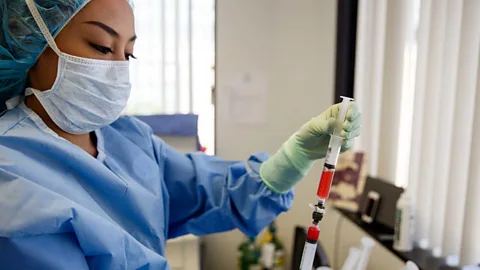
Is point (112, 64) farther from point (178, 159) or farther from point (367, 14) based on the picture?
point (367, 14)

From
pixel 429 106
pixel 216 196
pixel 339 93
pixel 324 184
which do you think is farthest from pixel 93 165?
pixel 339 93

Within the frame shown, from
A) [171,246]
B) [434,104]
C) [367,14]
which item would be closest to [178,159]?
[171,246]

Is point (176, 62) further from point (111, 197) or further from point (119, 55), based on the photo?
point (111, 197)

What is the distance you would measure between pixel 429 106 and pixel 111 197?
1076 mm

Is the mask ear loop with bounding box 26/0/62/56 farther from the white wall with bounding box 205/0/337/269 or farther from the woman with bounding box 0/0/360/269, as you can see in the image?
the white wall with bounding box 205/0/337/269

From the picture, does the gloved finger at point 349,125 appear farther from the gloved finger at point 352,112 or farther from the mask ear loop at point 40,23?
the mask ear loop at point 40,23

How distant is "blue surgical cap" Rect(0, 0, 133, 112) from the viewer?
2.60 feet

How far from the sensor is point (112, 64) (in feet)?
2.81

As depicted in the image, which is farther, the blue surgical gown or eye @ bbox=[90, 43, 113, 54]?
eye @ bbox=[90, 43, 113, 54]

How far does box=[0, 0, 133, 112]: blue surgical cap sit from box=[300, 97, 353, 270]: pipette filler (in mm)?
557

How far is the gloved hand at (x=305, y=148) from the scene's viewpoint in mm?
750

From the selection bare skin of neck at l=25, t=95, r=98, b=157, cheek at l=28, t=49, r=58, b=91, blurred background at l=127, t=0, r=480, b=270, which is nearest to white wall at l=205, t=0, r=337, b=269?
blurred background at l=127, t=0, r=480, b=270

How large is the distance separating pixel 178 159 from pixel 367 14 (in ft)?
3.66

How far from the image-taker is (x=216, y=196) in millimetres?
1063
